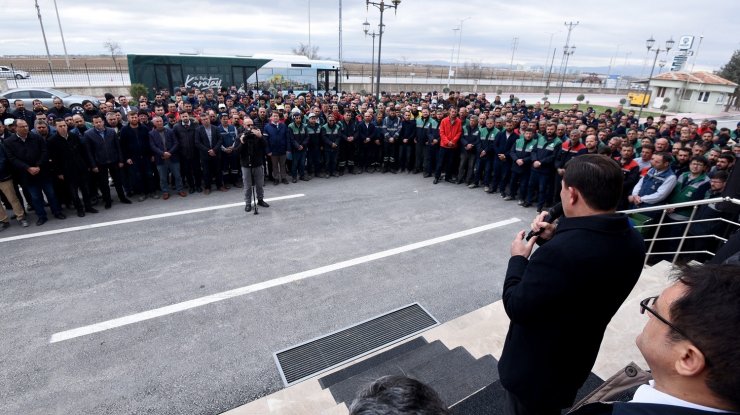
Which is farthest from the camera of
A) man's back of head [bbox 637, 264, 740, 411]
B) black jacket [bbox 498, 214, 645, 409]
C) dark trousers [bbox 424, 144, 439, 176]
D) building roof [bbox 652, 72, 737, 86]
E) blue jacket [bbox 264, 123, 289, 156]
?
building roof [bbox 652, 72, 737, 86]

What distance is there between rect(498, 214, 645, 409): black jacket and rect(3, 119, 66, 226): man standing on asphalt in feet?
27.4

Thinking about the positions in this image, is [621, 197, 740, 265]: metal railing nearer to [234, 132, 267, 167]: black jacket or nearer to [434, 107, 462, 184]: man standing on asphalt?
[434, 107, 462, 184]: man standing on asphalt

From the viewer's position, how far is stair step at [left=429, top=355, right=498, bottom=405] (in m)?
3.10

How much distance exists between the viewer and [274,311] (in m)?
4.72

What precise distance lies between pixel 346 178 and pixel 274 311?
6481 millimetres

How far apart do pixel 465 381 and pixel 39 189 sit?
26.7 feet

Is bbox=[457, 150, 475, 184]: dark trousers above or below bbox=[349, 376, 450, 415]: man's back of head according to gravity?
below

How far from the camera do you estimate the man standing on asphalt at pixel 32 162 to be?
21.7 ft

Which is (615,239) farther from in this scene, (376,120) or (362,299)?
(376,120)

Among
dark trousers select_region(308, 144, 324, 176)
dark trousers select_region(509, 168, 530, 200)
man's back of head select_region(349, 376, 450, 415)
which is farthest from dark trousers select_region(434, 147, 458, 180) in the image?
man's back of head select_region(349, 376, 450, 415)

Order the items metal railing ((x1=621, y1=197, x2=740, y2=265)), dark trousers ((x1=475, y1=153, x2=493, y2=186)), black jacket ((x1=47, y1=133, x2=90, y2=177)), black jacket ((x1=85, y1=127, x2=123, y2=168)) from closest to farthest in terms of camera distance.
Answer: metal railing ((x1=621, y1=197, x2=740, y2=265))
black jacket ((x1=47, y1=133, x2=90, y2=177))
black jacket ((x1=85, y1=127, x2=123, y2=168))
dark trousers ((x1=475, y1=153, x2=493, y2=186))

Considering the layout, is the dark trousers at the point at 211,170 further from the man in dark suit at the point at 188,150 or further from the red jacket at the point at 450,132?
the red jacket at the point at 450,132

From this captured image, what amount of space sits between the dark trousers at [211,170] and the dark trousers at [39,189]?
110 inches

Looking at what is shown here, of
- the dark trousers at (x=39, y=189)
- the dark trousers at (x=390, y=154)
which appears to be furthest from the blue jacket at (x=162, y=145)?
the dark trousers at (x=390, y=154)
